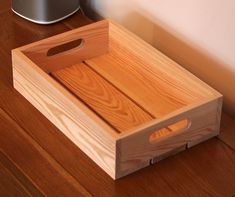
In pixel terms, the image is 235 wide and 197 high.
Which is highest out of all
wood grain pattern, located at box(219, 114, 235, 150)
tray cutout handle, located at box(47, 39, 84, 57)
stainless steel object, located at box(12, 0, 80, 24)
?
stainless steel object, located at box(12, 0, 80, 24)

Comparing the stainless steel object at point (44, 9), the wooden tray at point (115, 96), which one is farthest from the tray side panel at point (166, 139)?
the stainless steel object at point (44, 9)

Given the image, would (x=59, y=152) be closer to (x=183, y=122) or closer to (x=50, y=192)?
(x=50, y=192)

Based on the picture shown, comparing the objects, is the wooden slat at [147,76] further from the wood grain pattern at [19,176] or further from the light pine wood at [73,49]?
the wood grain pattern at [19,176]

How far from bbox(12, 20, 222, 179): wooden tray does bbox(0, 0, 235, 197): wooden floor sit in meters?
0.02

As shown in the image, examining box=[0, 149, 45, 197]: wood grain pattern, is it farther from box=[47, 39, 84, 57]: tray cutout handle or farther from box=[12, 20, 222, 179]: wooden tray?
box=[47, 39, 84, 57]: tray cutout handle

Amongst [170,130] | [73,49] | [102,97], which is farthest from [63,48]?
[170,130]

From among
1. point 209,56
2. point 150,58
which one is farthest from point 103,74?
point 209,56

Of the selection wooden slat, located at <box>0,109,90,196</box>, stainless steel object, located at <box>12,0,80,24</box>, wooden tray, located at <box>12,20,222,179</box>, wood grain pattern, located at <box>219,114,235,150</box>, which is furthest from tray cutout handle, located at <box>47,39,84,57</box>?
wood grain pattern, located at <box>219,114,235,150</box>

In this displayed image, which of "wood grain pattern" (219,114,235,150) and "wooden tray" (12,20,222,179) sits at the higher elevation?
"wooden tray" (12,20,222,179)

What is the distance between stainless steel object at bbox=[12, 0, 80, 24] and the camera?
1581mm

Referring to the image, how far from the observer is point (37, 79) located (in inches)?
50.8

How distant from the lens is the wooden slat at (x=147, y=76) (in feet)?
4.33

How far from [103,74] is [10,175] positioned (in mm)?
338

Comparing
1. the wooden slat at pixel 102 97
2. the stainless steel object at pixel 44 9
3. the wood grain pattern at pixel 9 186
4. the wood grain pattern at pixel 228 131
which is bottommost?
the wood grain pattern at pixel 9 186
